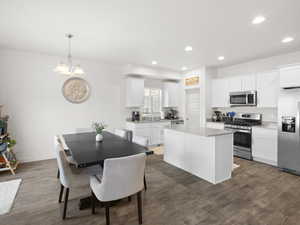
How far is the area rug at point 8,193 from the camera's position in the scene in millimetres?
2242

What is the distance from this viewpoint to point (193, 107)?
6.05 meters

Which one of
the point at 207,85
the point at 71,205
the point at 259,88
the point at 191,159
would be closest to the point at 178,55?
the point at 207,85

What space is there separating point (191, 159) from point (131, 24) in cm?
274

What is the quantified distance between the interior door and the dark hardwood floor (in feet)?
8.97

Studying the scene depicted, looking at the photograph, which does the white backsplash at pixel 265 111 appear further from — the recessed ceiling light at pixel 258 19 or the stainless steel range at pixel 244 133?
the recessed ceiling light at pixel 258 19

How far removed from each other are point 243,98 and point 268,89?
614mm

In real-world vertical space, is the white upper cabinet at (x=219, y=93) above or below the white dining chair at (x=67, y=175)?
above

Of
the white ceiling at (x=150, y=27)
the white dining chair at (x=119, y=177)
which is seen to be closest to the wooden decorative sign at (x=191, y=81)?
the white ceiling at (x=150, y=27)

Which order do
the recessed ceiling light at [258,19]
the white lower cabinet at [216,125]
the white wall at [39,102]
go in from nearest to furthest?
the recessed ceiling light at [258,19], the white wall at [39,102], the white lower cabinet at [216,125]

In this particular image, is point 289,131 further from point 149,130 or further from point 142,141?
point 149,130

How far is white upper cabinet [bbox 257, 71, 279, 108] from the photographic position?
156 inches

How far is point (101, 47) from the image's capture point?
145 inches

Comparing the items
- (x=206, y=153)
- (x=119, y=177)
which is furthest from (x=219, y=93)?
(x=119, y=177)

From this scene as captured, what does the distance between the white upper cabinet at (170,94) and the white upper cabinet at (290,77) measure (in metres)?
3.34
